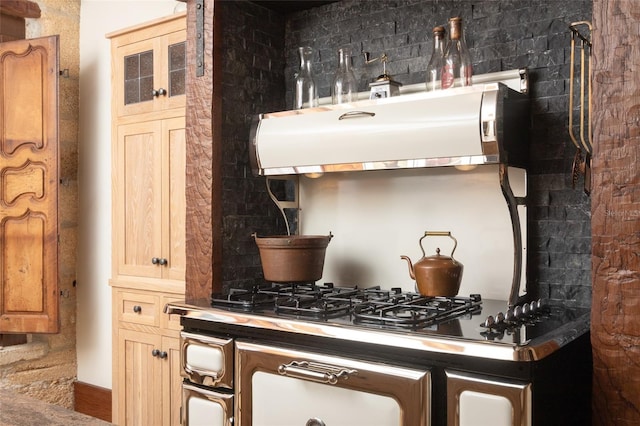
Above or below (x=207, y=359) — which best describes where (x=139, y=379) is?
below

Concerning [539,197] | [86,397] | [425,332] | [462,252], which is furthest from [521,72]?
[86,397]

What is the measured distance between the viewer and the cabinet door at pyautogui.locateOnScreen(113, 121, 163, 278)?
3.28 metres

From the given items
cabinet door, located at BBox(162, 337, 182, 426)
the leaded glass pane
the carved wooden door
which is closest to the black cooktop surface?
cabinet door, located at BBox(162, 337, 182, 426)

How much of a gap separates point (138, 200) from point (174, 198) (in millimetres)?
285

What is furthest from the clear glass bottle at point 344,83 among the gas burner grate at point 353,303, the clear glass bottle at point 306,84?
the gas burner grate at point 353,303

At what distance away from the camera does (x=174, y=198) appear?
10.6 ft

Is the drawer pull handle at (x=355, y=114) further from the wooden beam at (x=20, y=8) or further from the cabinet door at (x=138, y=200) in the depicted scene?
the wooden beam at (x=20, y=8)

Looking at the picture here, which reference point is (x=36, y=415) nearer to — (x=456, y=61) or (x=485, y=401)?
(x=485, y=401)

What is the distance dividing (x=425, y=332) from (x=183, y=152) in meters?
1.79

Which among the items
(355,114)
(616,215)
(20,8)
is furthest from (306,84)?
(20,8)

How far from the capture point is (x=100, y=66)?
161 inches

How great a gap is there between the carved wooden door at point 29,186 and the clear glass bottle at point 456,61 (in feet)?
8.05

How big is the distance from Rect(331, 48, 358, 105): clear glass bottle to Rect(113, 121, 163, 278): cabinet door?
1.07 meters

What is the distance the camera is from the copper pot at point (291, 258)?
8.17ft
